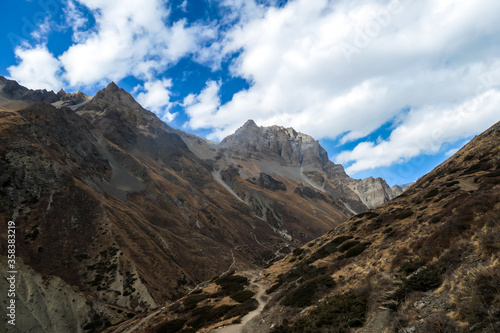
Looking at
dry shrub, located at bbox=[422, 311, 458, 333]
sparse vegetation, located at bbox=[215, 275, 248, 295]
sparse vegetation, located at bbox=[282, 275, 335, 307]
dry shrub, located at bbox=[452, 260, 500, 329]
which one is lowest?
sparse vegetation, located at bbox=[282, 275, 335, 307]

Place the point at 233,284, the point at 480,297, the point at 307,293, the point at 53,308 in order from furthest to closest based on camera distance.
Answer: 1. the point at 53,308
2. the point at 233,284
3. the point at 307,293
4. the point at 480,297

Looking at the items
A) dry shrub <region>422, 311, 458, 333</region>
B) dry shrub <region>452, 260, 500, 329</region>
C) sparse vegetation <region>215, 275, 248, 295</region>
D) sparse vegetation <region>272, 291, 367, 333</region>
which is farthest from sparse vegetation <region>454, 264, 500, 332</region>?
sparse vegetation <region>215, 275, 248, 295</region>

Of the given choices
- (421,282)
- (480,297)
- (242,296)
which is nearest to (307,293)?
(421,282)

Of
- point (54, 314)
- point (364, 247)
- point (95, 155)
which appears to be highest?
point (95, 155)

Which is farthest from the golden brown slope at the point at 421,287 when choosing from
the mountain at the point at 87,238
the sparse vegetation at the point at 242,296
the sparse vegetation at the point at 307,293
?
the mountain at the point at 87,238

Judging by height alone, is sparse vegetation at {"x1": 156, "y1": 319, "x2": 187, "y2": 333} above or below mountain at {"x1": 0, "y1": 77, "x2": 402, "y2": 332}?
below

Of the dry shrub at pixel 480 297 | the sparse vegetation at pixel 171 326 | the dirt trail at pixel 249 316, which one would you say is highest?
the dry shrub at pixel 480 297

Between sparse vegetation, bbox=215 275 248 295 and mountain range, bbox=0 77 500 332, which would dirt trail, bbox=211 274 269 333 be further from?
sparse vegetation, bbox=215 275 248 295

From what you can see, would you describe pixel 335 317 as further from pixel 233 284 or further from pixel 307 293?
pixel 233 284

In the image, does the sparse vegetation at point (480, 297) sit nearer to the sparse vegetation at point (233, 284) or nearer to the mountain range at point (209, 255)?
the mountain range at point (209, 255)

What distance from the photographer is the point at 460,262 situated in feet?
39.9

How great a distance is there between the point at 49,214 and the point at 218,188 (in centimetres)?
13762

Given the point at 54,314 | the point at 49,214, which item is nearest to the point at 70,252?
the point at 49,214

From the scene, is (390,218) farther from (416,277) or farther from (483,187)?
(416,277)
